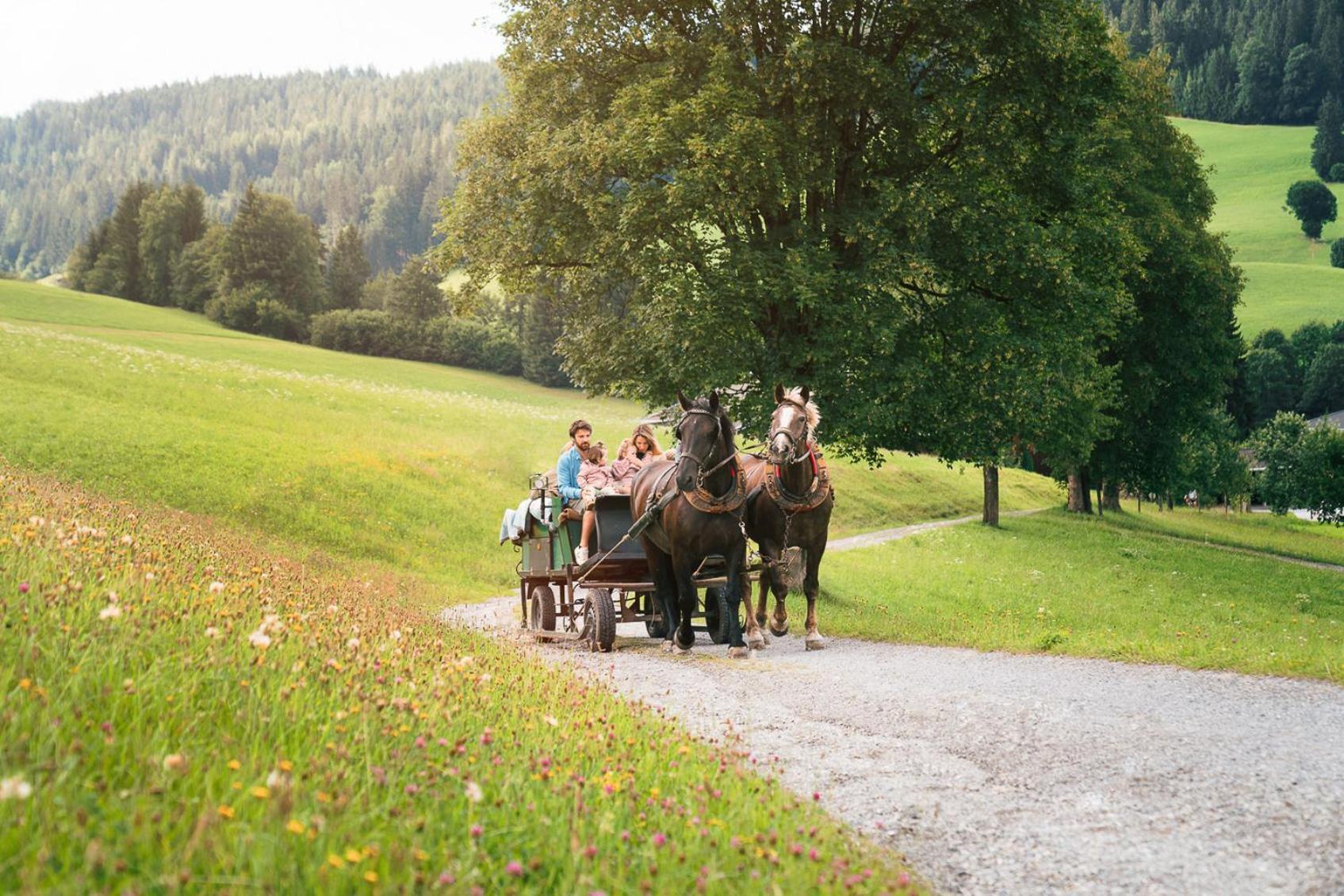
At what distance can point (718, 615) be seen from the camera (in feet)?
48.3

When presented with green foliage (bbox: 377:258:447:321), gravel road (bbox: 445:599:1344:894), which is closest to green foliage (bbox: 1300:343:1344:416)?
green foliage (bbox: 377:258:447:321)

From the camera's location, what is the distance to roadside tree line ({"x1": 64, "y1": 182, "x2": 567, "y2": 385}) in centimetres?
8556

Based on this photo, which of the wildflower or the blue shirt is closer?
the wildflower

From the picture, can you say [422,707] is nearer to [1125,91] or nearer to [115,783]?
[115,783]

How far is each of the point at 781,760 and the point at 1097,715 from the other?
2.87 meters

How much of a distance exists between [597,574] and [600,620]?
87 centimetres

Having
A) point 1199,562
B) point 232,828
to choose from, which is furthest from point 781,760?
point 1199,562

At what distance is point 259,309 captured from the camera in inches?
3344

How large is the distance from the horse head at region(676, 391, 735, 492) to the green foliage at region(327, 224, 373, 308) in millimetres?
90849

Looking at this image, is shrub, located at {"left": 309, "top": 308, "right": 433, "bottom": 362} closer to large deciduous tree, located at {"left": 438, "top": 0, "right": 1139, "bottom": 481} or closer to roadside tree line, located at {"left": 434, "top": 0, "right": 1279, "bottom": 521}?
roadside tree line, located at {"left": 434, "top": 0, "right": 1279, "bottom": 521}

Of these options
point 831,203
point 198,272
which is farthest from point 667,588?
point 198,272

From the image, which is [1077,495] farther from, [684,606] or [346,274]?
[346,274]

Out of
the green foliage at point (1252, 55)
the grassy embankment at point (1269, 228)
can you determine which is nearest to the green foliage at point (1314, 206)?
the grassy embankment at point (1269, 228)

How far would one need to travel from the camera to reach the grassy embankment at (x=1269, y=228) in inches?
4146
